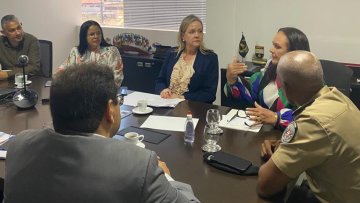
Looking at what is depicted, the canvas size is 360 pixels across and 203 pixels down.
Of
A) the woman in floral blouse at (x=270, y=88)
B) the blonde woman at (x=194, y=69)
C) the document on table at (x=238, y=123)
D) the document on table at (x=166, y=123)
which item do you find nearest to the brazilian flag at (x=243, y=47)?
the blonde woman at (x=194, y=69)

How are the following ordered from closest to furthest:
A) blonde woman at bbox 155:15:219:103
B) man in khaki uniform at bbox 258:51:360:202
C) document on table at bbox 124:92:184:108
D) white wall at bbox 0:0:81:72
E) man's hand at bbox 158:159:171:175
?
man in khaki uniform at bbox 258:51:360:202, man's hand at bbox 158:159:171:175, document on table at bbox 124:92:184:108, blonde woman at bbox 155:15:219:103, white wall at bbox 0:0:81:72

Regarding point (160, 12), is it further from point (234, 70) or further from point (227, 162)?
point (227, 162)

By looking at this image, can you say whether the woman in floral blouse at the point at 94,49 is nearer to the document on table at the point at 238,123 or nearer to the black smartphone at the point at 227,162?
the document on table at the point at 238,123

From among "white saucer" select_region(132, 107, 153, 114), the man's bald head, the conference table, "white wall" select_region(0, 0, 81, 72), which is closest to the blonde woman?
the conference table

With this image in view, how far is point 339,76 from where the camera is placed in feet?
7.89

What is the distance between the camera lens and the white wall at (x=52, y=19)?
4.72 m

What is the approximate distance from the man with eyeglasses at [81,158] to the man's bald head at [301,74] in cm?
67

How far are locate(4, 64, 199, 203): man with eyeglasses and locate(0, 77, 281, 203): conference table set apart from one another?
0.36 m

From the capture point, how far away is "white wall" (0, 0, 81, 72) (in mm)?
4717

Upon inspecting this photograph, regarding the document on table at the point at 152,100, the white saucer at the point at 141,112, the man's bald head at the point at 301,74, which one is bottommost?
the white saucer at the point at 141,112

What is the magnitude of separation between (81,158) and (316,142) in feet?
2.69

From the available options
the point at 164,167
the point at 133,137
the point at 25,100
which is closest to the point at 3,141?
the point at 25,100

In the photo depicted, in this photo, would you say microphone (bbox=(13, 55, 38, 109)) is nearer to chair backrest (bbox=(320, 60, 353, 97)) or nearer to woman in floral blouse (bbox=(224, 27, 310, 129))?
woman in floral blouse (bbox=(224, 27, 310, 129))

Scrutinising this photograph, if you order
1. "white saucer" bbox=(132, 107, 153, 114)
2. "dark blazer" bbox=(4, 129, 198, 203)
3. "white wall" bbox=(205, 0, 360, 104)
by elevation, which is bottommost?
"white saucer" bbox=(132, 107, 153, 114)
